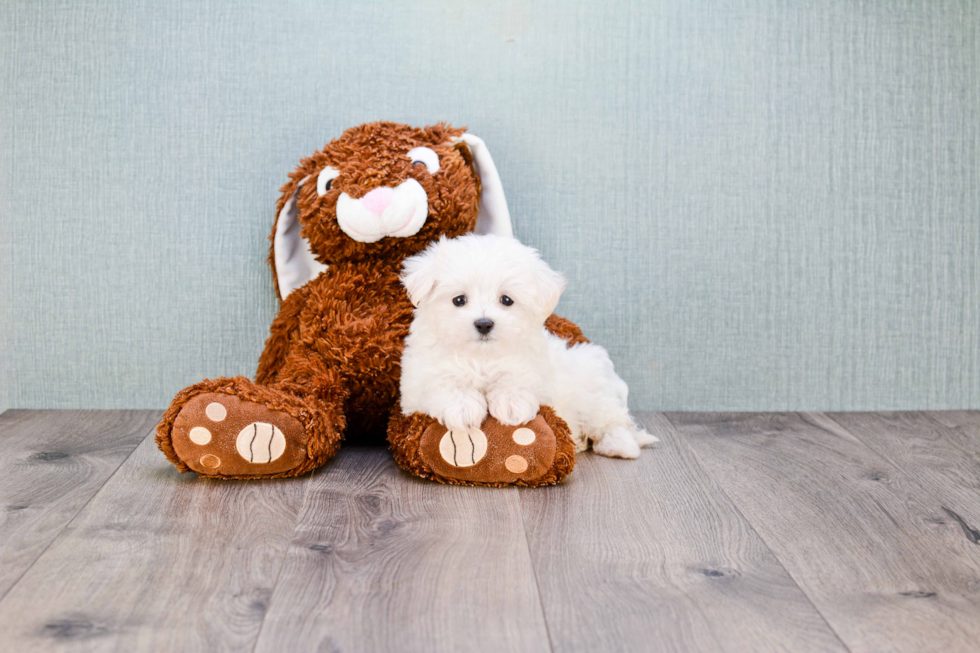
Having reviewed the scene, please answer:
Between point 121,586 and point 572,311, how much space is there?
1.08m

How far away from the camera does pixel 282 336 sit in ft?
5.06

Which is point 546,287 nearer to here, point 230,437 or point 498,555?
point 498,555

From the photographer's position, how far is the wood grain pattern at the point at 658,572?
83 centimetres

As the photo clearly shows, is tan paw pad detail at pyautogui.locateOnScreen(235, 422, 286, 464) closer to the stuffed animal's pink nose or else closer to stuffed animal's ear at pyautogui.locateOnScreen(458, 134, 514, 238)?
the stuffed animal's pink nose

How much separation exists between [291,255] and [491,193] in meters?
0.42

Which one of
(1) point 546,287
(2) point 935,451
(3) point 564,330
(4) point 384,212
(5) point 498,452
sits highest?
(4) point 384,212

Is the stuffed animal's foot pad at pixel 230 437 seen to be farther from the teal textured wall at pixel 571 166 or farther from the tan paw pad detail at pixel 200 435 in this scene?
the teal textured wall at pixel 571 166

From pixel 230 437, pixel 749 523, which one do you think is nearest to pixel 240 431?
pixel 230 437

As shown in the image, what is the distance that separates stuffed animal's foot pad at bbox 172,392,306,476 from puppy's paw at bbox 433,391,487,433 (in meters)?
0.26

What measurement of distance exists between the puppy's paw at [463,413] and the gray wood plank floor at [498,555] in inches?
4.1

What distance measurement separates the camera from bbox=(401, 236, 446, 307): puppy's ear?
127cm

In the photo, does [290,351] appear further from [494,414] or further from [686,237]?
[686,237]

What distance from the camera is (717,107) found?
5.68 feet

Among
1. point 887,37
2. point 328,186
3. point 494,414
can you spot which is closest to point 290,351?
point 328,186
